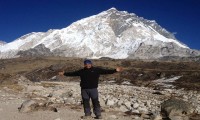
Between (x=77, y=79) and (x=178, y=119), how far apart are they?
290 ft

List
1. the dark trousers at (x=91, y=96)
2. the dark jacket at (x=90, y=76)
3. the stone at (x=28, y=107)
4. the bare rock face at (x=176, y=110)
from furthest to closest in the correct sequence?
the stone at (x=28, y=107), the bare rock face at (x=176, y=110), the dark trousers at (x=91, y=96), the dark jacket at (x=90, y=76)

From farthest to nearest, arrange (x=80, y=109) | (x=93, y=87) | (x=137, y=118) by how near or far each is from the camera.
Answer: (x=80, y=109) < (x=137, y=118) < (x=93, y=87)

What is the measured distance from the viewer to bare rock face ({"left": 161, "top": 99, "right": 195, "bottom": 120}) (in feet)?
65.9

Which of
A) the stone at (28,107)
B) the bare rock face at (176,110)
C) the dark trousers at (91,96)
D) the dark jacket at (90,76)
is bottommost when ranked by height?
the bare rock face at (176,110)

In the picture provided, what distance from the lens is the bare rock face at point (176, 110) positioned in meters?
20.1

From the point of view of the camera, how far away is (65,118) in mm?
18625

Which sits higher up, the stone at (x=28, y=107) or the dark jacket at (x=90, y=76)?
the dark jacket at (x=90, y=76)

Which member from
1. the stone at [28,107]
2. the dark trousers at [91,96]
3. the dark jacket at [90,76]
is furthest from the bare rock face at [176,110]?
the stone at [28,107]

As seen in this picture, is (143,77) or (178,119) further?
(143,77)

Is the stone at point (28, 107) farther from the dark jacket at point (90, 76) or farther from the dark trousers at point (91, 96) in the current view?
the dark jacket at point (90, 76)

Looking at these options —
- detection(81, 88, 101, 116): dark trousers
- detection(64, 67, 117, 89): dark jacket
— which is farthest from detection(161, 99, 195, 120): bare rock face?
detection(64, 67, 117, 89): dark jacket

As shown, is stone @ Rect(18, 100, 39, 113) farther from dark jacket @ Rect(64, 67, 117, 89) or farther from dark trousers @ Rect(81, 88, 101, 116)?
dark jacket @ Rect(64, 67, 117, 89)

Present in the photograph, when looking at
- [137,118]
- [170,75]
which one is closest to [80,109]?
[137,118]

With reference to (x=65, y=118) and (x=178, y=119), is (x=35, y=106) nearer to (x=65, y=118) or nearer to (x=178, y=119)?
(x=65, y=118)
